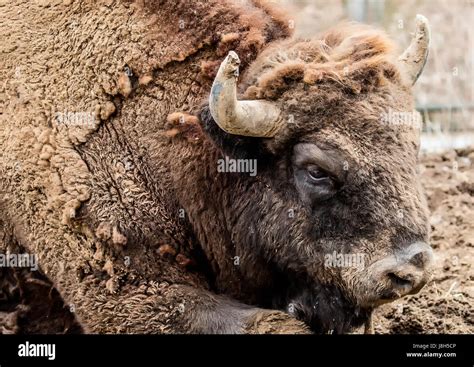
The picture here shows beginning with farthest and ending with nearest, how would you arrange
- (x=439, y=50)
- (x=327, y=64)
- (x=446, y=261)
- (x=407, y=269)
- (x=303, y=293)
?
(x=439, y=50) < (x=446, y=261) < (x=303, y=293) < (x=327, y=64) < (x=407, y=269)

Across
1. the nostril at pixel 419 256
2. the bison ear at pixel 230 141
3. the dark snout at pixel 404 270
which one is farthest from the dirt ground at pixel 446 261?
the bison ear at pixel 230 141

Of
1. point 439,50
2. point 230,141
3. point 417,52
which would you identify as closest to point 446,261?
point 417,52

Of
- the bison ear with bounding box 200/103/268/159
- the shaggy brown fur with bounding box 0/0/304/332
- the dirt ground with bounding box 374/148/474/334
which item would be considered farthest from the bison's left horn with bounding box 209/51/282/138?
the dirt ground with bounding box 374/148/474/334

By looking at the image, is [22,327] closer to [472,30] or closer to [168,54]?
[168,54]

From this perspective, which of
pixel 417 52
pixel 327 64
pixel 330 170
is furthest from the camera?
pixel 417 52

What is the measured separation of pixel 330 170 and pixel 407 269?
80cm

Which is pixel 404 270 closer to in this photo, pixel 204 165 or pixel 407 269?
pixel 407 269

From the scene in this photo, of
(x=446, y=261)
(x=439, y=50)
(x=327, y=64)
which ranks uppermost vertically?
(x=327, y=64)

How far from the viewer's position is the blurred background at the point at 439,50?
36.6 feet

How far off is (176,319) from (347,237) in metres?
1.32

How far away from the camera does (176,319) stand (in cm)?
610

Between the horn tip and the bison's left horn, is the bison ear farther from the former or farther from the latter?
the horn tip

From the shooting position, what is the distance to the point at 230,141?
598cm

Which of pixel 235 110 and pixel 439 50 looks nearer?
pixel 235 110
